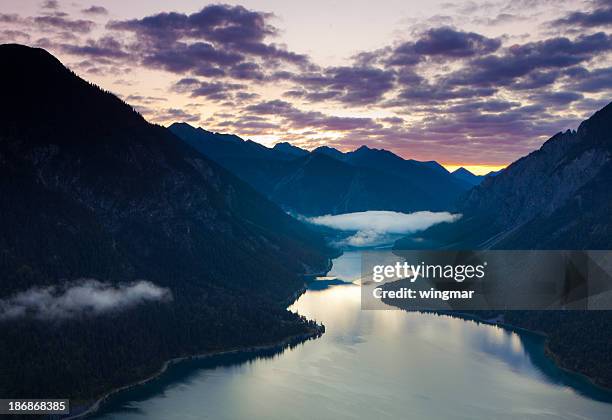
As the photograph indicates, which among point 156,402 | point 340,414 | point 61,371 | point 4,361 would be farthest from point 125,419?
point 340,414

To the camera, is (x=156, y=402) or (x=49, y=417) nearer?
(x=49, y=417)

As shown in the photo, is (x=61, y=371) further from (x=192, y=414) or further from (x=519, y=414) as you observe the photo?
(x=519, y=414)

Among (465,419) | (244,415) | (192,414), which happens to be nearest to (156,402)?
(192,414)

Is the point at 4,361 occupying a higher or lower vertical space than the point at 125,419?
higher

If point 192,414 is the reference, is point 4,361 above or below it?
above

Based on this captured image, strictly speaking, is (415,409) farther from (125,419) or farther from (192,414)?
(125,419)

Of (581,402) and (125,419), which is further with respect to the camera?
(581,402)

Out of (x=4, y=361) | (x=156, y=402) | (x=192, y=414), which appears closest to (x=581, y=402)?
(x=192, y=414)
